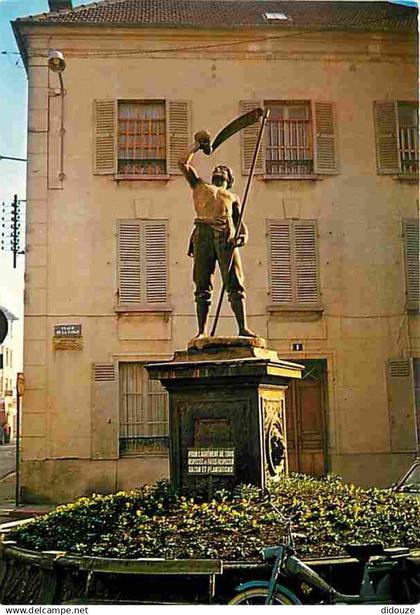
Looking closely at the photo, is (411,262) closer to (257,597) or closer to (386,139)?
(386,139)

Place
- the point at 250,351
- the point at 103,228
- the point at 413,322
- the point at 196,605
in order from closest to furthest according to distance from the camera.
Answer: the point at 196,605 → the point at 250,351 → the point at 413,322 → the point at 103,228

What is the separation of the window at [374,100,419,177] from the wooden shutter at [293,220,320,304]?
0.78m

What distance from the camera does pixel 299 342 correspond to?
22.7 ft

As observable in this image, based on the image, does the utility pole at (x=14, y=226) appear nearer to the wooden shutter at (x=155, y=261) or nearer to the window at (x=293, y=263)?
the wooden shutter at (x=155, y=261)

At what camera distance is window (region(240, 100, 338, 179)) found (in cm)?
694

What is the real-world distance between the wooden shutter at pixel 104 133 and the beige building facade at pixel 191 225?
0.01 m

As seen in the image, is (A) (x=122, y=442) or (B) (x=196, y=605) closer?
(B) (x=196, y=605)

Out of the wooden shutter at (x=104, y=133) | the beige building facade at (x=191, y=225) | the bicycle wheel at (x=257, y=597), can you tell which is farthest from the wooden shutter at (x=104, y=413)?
the bicycle wheel at (x=257, y=597)

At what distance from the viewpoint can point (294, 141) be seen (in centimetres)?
713

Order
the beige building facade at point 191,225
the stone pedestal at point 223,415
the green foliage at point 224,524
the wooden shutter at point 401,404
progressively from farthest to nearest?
the beige building facade at point 191,225 < the wooden shutter at point 401,404 < the stone pedestal at point 223,415 < the green foliage at point 224,524

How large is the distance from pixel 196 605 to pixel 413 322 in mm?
3716

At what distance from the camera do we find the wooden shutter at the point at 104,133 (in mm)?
6914

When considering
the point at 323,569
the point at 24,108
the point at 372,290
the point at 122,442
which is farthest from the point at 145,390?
the point at 323,569

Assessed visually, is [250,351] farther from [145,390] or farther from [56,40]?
[56,40]
